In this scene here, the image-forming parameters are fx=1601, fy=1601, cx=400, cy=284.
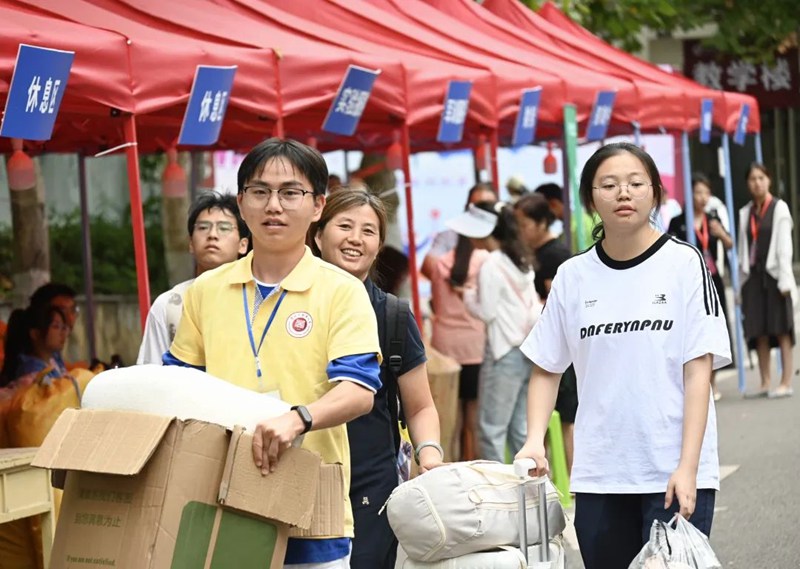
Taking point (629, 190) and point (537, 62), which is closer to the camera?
point (629, 190)

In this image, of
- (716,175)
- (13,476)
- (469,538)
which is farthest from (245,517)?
(716,175)

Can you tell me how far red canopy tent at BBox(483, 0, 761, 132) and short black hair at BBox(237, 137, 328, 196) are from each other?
10.4 metres

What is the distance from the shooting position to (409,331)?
462 centimetres

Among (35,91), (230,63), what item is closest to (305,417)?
(35,91)

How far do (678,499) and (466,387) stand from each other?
536cm

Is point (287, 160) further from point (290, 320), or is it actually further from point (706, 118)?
point (706, 118)

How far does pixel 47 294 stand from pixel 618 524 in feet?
15.4

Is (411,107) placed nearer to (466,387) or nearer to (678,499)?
(466,387)

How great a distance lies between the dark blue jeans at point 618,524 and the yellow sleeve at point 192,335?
1.25 m

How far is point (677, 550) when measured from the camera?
13.4ft

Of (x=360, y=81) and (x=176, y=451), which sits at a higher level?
(x=360, y=81)

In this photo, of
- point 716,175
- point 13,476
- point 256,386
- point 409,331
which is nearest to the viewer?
point 256,386

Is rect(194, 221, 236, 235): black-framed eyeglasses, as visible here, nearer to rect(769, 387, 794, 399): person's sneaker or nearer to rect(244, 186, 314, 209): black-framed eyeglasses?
rect(244, 186, 314, 209): black-framed eyeglasses

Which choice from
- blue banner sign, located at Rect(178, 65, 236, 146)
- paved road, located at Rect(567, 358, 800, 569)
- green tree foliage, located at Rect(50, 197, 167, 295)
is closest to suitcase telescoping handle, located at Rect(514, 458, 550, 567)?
paved road, located at Rect(567, 358, 800, 569)
